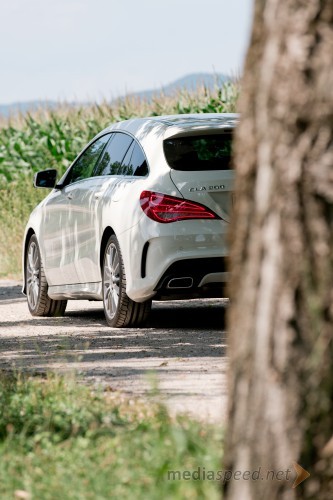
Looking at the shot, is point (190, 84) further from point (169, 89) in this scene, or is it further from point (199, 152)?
point (199, 152)

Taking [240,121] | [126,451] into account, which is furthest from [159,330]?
[240,121]

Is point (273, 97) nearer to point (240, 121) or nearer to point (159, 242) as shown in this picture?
point (240, 121)

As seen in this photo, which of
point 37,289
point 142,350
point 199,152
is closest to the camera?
point 142,350

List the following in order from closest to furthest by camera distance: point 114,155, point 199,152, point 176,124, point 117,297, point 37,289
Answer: point 199,152 < point 176,124 < point 117,297 < point 114,155 < point 37,289

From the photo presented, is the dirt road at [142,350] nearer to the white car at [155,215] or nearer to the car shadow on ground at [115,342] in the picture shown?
the car shadow on ground at [115,342]

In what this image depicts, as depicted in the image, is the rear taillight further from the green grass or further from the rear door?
the green grass

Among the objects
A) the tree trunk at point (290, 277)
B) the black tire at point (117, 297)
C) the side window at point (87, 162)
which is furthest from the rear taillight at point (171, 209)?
the tree trunk at point (290, 277)

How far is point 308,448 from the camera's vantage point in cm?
410

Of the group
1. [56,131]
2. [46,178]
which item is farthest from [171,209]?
[56,131]

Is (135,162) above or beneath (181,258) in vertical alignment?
above

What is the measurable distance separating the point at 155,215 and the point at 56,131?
1402cm

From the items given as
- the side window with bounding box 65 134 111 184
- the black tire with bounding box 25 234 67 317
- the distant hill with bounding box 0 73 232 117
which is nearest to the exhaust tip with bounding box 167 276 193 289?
the side window with bounding box 65 134 111 184

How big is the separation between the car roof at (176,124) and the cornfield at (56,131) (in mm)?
9601

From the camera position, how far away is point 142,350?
389 inches
